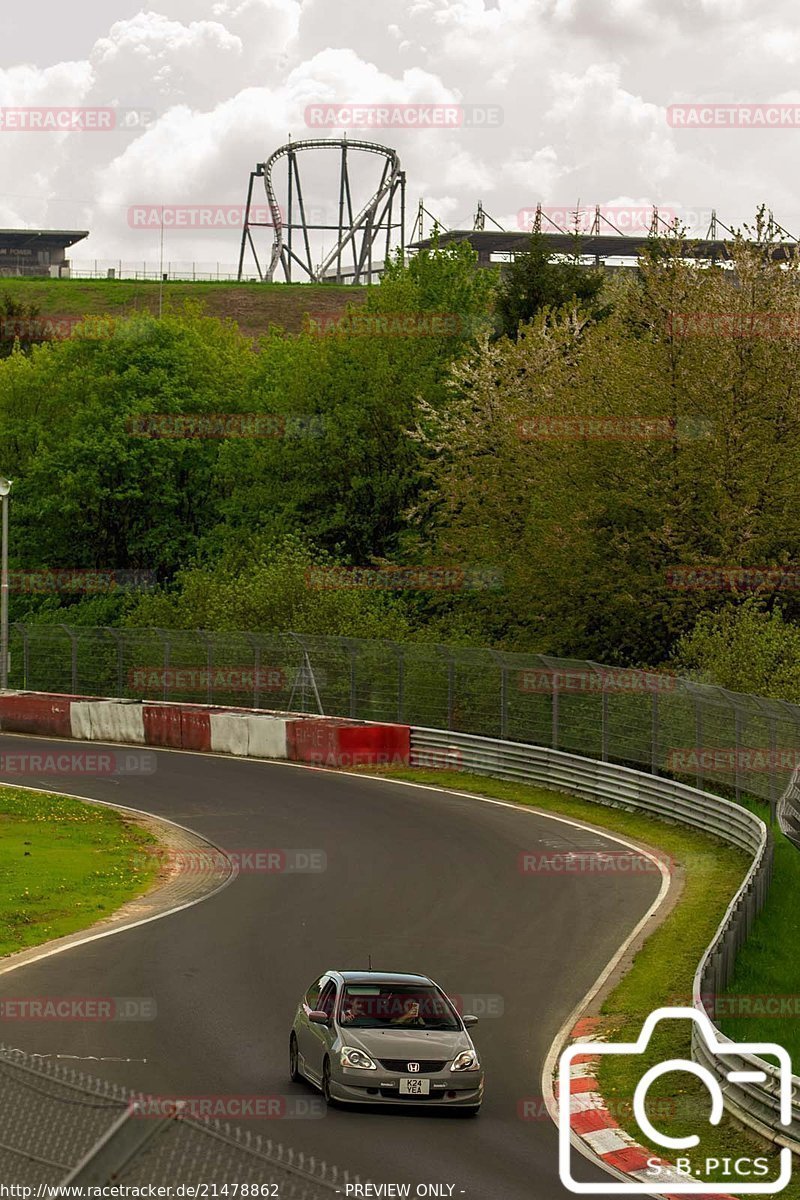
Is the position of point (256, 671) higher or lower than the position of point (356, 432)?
lower

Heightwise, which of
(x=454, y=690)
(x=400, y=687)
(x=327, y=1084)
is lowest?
(x=400, y=687)

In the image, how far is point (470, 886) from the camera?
24812 millimetres

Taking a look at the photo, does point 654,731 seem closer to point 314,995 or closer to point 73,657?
point 314,995

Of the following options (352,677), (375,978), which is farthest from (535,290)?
(375,978)

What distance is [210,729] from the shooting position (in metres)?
43.3

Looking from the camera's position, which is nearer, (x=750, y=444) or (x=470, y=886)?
(x=470, y=886)

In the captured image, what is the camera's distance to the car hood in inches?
544

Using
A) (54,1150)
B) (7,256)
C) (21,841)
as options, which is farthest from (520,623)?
(7,256)

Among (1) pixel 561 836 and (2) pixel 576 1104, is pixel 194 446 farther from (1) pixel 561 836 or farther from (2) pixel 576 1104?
(2) pixel 576 1104

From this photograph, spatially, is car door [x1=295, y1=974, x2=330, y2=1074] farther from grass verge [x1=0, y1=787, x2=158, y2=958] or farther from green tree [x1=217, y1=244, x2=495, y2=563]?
green tree [x1=217, y1=244, x2=495, y2=563]

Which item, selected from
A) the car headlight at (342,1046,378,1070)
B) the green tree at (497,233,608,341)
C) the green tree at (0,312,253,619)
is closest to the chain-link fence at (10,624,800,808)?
the car headlight at (342,1046,378,1070)

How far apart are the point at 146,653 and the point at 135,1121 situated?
42707mm

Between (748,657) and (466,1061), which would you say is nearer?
(466,1061)

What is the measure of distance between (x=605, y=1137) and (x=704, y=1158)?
37.2 inches
